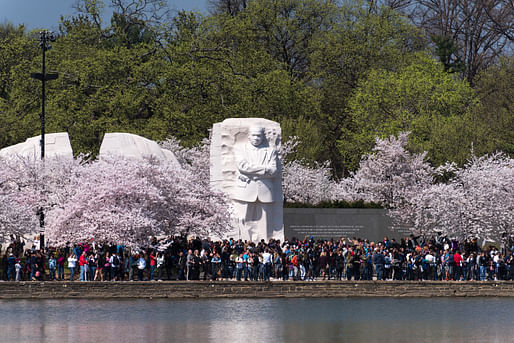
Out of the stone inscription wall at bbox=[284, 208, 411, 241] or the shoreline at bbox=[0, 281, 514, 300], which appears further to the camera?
the stone inscription wall at bbox=[284, 208, 411, 241]

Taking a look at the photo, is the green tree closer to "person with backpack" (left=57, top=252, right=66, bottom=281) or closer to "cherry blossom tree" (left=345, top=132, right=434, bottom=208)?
"cherry blossom tree" (left=345, top=132, right=434, bottom=208)

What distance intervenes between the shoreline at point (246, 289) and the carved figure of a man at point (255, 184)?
41.8ft

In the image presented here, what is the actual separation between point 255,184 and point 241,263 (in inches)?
422

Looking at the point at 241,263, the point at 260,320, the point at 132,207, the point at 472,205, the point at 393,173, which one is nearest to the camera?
the point at 260,320

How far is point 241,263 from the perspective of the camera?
3747 centimetres

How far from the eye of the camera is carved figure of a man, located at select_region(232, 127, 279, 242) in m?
47.6

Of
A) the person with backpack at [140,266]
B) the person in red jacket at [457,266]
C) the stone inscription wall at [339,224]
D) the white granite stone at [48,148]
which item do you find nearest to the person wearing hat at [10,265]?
the person with backpack at [140,266]

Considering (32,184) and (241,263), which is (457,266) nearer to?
(241,263)

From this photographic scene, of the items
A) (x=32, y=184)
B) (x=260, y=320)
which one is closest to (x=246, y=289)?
(x=260, y=320)

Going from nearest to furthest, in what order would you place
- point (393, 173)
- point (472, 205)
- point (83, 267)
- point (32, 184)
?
point (83, 267) → point (32, 184) → point (472, 205) → point (393, 173)

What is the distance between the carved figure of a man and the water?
45.1 ft

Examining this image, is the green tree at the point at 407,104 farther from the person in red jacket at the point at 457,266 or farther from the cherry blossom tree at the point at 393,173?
the person in red jacket at the point at 457,266

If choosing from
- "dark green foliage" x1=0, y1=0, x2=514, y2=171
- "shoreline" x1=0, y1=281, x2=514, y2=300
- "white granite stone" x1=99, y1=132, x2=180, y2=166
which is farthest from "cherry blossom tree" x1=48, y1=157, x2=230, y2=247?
"dark green foliage" x1=0, y1=0, x2=514, y2=171

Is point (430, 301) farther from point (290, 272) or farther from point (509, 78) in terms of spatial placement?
point (509, 78)
